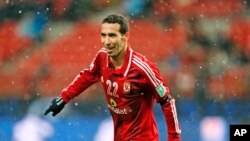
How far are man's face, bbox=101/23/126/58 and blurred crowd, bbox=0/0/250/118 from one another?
7.79 feet

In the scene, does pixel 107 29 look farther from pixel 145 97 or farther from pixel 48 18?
pixel 48 18

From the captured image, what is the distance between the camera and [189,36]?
245 inches

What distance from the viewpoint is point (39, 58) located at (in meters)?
6.16

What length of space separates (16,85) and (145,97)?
2.51 meters

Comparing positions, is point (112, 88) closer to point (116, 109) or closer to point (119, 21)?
point (116, 109)

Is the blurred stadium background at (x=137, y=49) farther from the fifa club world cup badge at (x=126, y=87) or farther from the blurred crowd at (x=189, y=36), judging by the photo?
the fifa club world cup badge at (x=126, y=87)

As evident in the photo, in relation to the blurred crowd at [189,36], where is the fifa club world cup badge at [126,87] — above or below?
below

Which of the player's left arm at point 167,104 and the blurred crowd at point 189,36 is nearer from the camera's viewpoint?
the player's left arm at point 167,104

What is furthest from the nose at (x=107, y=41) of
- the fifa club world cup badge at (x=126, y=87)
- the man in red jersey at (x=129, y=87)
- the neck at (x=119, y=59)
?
the fifa club world cup badge at (x=126, y=87)

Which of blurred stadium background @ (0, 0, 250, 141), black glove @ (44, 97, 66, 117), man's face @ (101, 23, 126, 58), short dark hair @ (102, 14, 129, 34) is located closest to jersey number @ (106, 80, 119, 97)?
man's face @ (101, 23, 126, 58)

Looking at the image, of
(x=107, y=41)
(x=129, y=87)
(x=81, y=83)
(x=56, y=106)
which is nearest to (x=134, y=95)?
(x=129, y=87)

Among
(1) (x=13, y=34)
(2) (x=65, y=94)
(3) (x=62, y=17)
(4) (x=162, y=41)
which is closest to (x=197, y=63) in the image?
(4) (x=162, y=41)

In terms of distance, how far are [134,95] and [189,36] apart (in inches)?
96.7

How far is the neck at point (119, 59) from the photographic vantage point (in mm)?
3832
